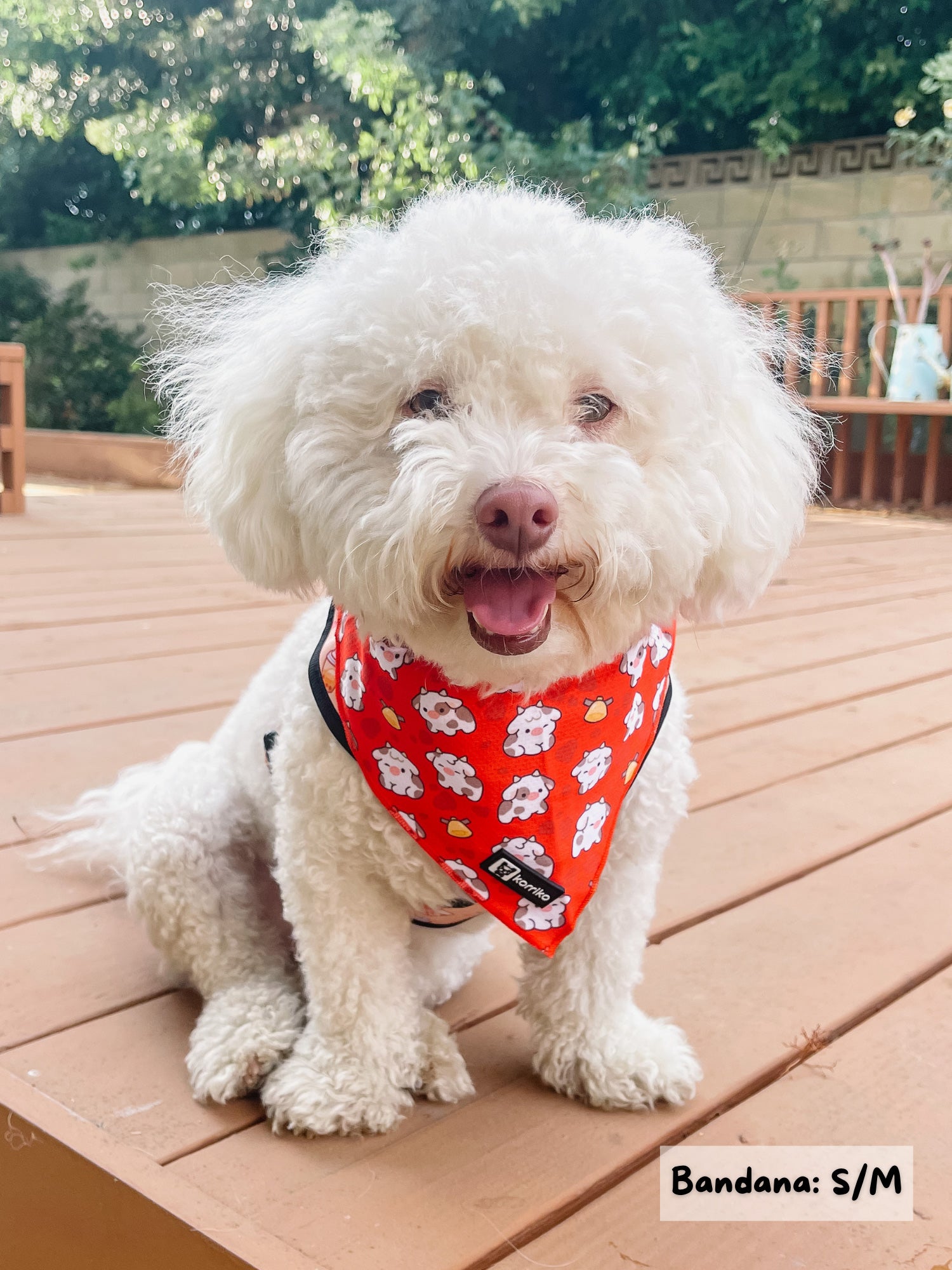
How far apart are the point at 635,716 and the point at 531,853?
165mm

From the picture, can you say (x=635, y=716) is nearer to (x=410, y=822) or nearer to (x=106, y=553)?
(x=410, y=822)

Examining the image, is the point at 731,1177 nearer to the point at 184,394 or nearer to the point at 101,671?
the point at 184,394

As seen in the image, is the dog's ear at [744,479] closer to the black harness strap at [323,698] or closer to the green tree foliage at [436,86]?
the black harness strap at [323,698]

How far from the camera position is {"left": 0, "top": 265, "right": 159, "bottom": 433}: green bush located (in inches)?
352

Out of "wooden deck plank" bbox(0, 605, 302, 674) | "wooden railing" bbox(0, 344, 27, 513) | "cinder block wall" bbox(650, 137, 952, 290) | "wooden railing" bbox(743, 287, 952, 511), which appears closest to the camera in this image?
"wooden deck plank" bbox(0, 605, 302, 674)

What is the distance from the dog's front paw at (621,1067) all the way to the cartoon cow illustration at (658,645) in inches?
14.5

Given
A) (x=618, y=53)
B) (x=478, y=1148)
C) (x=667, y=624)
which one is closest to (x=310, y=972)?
(x=478, y=1148)

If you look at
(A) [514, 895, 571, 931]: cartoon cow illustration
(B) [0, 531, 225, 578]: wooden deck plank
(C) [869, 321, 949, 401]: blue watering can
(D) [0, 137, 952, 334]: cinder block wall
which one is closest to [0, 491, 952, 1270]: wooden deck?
(A) [514, 895, 571, 931]: cartoon cow illustration

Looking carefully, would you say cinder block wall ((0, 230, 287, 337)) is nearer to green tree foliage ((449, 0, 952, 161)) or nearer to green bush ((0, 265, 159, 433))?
green bush ((0, 265, 159, 433))

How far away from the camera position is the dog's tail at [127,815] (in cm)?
134

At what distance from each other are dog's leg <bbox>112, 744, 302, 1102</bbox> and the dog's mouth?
493mm

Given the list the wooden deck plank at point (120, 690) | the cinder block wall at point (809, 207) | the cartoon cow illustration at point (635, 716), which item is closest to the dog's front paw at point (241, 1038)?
the cartoon cow illustration at point (635, 716)

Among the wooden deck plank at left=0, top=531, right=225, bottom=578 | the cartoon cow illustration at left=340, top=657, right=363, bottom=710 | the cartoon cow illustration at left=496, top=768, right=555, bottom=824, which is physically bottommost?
the wooden deck plank at left=0, top=531, right=225, bottom=578

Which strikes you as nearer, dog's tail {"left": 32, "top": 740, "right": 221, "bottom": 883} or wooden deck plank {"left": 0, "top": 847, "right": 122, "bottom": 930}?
dog's tail {"left": 32, "top": 740, "right": 221, "bottom": 883}
